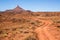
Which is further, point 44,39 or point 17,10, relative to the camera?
point 17,10

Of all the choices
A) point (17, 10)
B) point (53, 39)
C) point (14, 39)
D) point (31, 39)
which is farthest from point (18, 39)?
point (17, 10)

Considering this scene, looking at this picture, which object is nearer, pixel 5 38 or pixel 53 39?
pixel 53 39

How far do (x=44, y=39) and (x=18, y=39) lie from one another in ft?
9.99

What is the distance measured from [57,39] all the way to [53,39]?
51 cm

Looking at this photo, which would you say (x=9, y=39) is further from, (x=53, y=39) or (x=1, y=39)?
(x=53, y=39)

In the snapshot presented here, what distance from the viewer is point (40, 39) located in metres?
15.8

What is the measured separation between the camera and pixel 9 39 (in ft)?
54.0

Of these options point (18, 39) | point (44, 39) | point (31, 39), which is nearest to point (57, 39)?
point (44, 39)

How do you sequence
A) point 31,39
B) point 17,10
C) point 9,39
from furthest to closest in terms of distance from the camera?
point 17,10 → point 9,39 → point 31,39

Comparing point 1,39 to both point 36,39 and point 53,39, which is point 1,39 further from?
point 53,39

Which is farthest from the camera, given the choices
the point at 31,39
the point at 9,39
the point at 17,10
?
the point at 17,10

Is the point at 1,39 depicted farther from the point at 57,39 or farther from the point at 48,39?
the point at 57,39

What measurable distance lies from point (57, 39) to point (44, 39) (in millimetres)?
1543

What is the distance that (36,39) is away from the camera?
15.8m
